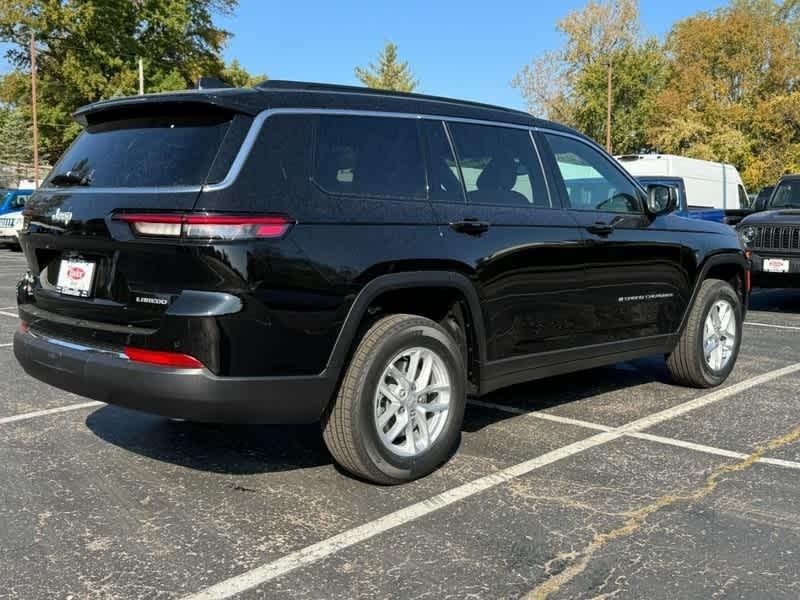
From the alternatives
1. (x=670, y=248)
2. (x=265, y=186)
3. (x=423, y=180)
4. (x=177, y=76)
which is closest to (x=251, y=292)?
(x=265, y=186)

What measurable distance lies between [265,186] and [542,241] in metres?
1.78

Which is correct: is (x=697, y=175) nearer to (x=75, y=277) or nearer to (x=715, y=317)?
(x=715, y=317)

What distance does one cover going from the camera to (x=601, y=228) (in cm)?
504

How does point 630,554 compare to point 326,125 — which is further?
point 326,125

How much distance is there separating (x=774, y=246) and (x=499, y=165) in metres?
7.07

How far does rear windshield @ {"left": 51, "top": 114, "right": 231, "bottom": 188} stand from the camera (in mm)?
3520

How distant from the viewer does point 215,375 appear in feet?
10.9

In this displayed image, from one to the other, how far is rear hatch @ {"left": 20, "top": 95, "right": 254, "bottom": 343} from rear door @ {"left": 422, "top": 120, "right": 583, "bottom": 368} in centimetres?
117

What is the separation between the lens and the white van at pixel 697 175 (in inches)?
707

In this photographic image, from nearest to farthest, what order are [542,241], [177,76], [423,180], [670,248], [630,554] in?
[630,554] < [423,180] < [542,241] < [670,248] < [177,76]

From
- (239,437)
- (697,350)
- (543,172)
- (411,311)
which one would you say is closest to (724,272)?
(697,350)

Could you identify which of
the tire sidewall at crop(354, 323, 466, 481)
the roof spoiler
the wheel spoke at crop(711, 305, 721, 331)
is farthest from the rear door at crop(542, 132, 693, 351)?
the roof spoiler

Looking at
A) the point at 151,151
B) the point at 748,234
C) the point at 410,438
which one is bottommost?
the point at 410,438

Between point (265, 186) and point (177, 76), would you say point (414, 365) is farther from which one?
point (177, 76)
